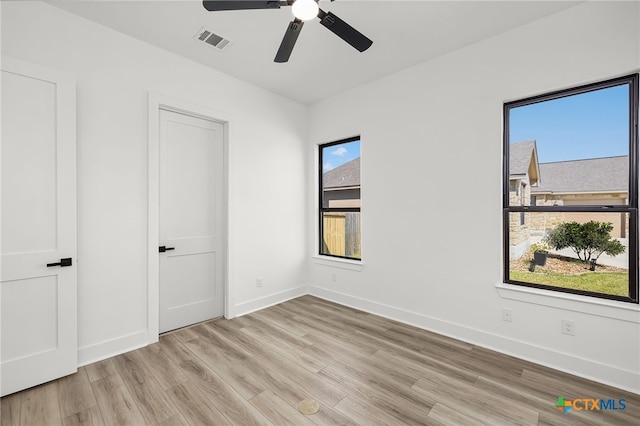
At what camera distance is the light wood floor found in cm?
186

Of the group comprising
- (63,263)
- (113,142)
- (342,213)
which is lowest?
(63,263)

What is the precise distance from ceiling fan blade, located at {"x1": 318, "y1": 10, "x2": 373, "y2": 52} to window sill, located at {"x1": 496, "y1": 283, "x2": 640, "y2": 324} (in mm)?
2438

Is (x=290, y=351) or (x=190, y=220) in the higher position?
(x=190, y=220)

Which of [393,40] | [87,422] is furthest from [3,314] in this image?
[393,40]

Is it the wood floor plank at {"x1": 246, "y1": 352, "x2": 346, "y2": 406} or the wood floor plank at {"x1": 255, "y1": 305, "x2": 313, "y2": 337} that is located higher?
the wood floor plank at {"x1": 255, "y1": 305, "x2": 313, "y2": 337}

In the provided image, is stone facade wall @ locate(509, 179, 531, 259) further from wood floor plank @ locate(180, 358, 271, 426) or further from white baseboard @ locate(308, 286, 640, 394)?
wood floor plank @ locate(180, 358, 271, 426)

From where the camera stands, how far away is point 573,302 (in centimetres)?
233

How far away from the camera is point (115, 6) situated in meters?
2.34

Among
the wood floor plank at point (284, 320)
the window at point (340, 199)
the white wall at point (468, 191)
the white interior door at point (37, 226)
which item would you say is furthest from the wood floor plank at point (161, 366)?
the window at point (340, 199)

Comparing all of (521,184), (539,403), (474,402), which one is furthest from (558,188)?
(474,402)

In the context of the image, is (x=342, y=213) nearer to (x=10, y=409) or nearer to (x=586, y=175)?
(x=586, y=175)

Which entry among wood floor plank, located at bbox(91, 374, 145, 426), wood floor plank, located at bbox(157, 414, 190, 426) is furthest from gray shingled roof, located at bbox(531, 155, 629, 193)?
wood floor plank, located at bbox(91, 374, 145, 426)

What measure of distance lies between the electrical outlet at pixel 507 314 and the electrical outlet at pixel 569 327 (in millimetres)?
371

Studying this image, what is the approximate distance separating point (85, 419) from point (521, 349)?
338 centimetres
